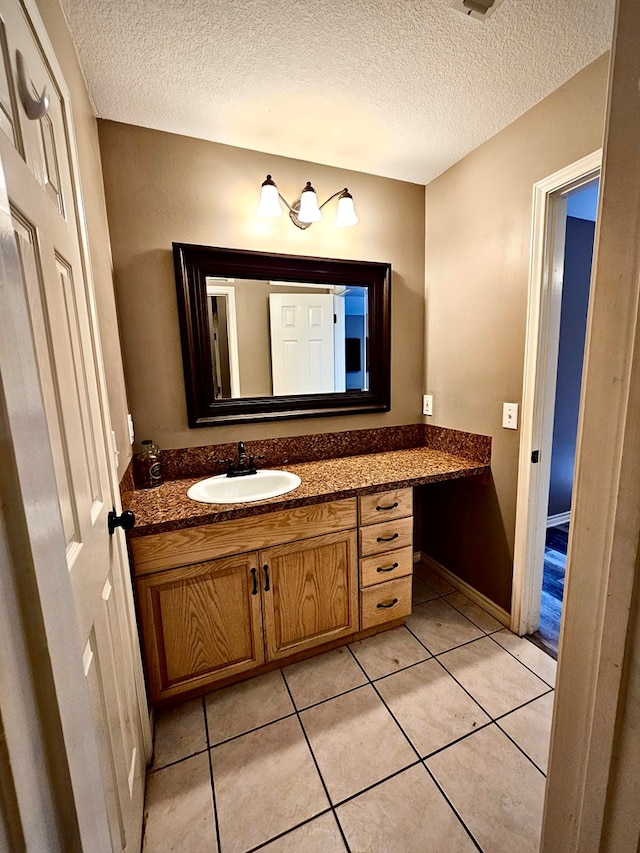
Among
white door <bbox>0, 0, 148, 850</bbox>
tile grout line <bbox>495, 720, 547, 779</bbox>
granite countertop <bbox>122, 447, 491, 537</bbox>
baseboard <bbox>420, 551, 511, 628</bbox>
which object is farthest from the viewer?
baseboard <bbox>420, 551, 511, 628</bbox>

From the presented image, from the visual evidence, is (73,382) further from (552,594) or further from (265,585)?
(552,594)

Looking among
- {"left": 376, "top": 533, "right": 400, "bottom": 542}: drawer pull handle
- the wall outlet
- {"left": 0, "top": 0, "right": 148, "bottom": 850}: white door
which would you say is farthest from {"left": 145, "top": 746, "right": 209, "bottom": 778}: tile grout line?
the wall outlet

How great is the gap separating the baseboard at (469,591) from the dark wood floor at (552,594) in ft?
0.46

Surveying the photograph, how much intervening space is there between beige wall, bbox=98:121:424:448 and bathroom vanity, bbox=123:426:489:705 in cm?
41

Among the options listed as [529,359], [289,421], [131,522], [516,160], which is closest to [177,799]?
[131,522]

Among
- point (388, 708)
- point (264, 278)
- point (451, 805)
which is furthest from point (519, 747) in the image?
point (264, 278)

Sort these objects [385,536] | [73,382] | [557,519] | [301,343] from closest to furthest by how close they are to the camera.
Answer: [73,382]
[385,536]
[301,343]
[557,519]

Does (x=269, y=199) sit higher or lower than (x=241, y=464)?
higher

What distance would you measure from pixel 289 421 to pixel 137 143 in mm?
1410

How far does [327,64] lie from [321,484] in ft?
5.16

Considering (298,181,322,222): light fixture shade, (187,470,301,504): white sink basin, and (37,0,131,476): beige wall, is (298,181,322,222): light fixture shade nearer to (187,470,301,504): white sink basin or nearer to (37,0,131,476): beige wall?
(37,0,131,476): beige wall

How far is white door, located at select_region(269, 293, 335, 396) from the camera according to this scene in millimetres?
1873

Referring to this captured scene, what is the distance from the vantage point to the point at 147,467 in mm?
1622

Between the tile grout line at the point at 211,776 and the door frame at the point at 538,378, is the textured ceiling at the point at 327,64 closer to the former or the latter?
the door frame at the point at 538,378
